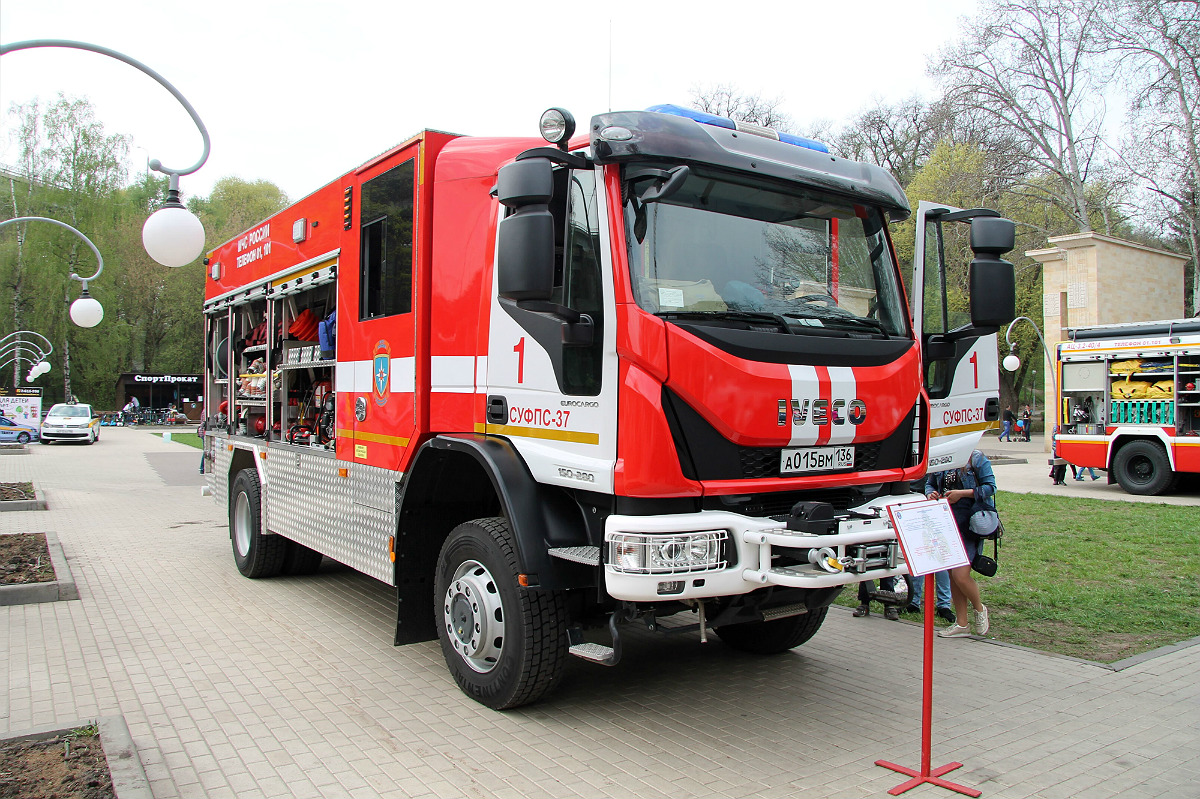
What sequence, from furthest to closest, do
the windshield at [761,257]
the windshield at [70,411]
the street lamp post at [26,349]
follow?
1. the street lamp post at [26,349]
2. the windshield at [70,411]
3. the windshield at [761,257]

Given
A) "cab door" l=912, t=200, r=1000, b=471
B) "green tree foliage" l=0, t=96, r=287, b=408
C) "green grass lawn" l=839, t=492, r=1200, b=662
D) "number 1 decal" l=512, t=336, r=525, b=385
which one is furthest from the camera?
"green tree foliage" l=0, t=96, r=287, b=408

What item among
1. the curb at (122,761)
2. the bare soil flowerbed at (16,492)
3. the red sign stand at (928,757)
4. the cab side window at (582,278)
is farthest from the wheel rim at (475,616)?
the bare soil flowerbed at (16,492)

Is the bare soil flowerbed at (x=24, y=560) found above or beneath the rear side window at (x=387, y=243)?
beneath

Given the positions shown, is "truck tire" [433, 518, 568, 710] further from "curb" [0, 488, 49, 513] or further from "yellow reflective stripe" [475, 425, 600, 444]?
"curb" [0, 488, 49, 513]

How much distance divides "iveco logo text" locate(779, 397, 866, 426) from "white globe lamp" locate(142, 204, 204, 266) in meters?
5.73

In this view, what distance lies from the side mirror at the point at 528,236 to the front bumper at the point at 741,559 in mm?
1115

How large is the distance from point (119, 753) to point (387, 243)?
3.32 metres

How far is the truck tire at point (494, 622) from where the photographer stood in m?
4.39

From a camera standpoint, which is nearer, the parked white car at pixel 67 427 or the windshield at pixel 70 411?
the parked white car at pixel 67 427

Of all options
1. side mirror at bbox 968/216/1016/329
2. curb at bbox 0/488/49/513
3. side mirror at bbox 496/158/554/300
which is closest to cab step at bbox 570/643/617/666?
side mirror at bbox 496/158/554/300

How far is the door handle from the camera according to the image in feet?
15.2

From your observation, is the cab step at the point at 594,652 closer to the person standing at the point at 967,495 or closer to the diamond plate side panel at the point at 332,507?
the diamond plate side panel at the point at 332,507

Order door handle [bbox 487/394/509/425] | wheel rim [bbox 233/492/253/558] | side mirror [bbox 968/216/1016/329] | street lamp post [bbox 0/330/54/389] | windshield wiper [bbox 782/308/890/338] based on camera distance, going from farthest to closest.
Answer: street lamp post [bbox 0/330/54/389]
wheel rim [bbox 233/492/253/558]
side mirror [bbox 968/216/1016/329]
door handle [bbox 487/394/509/425]
windshield wiper [bbox 782/308/890/338]

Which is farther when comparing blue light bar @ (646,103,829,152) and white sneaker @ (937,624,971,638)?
white sneaker @ (937,624,971,638)
